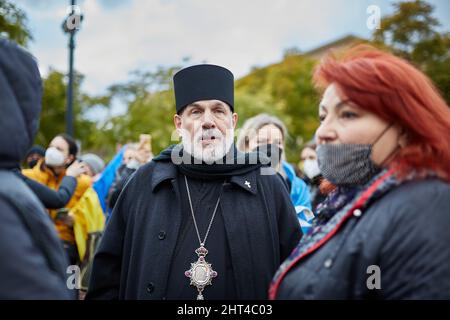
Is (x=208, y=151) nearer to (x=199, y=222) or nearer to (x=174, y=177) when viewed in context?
(x=174, y=177)

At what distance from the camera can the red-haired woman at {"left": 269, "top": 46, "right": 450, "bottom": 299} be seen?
1.74 meters

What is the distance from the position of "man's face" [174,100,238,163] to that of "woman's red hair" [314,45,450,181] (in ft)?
3.93

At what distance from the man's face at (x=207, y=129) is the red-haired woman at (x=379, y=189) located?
104cm

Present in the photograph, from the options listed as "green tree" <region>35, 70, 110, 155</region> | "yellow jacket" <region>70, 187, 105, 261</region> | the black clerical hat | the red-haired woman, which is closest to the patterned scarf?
the red-haired woman

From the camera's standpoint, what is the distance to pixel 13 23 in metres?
5.36

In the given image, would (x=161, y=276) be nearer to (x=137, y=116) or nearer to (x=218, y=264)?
(x=218, y=264)

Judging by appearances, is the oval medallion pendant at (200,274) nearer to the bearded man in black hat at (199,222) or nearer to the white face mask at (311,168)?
the bearded man in black hat at (199,222)

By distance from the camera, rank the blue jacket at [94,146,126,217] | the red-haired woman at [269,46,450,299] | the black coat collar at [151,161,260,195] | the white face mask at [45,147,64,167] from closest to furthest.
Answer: the red-haired woman at [269,46,450,299], the black coat collar at [151,161,260,195], the white face mask at [45,147,64,167], the blue jacket at [94,146,126,217]

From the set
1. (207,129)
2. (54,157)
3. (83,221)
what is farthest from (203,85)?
(83,221)

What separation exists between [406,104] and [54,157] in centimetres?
486

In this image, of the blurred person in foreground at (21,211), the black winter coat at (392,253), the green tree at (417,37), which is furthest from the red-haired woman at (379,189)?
the green tree at (417,37)

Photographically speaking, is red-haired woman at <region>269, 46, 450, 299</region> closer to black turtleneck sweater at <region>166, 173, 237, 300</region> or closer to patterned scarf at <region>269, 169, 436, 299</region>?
patterned scarf at <region>269, 169, 436, 299</region>

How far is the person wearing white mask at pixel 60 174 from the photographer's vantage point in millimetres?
5855
